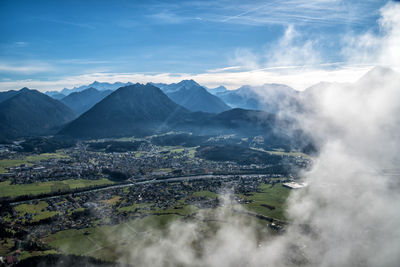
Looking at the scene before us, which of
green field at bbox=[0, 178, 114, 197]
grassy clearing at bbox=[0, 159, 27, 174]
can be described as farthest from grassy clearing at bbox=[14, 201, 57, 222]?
grassy clearing at bbox=[0, 159, 27, 174]

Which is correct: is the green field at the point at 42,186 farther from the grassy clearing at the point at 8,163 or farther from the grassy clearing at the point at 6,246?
the grassy clearing at the point at 6,246

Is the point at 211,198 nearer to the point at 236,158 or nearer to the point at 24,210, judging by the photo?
the point at 24,210

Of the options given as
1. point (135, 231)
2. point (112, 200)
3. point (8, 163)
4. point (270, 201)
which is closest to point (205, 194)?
point (270, 201)

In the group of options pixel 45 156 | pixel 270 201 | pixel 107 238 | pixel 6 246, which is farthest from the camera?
pixel 45 156

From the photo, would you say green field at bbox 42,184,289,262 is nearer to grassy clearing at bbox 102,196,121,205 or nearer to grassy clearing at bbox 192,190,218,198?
grassy clearing at bbox 102,196,121,205

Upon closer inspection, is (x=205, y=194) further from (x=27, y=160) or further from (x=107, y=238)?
(x=27, y=160)

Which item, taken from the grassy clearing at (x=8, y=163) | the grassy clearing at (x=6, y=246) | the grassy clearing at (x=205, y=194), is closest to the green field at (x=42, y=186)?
the grassy clearing at (x=8, y=163)

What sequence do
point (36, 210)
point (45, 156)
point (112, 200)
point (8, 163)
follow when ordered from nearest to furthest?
1. point (36, 210)
2. point (112, 200)
3. point (8, 163)
4. point (45, 156)
